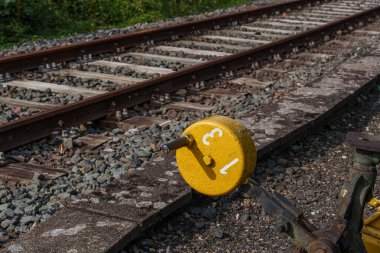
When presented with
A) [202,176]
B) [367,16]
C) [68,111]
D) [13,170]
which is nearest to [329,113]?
[68,111]

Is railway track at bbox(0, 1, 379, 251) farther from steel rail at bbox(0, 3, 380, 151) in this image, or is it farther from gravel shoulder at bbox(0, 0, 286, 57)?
gravel shoulder at bbox(0, 0, 286, 57)

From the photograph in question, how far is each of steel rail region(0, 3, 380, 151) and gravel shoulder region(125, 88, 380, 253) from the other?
5.71 ft

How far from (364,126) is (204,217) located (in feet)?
8.95

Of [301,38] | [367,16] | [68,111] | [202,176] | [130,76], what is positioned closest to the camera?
[202,176]

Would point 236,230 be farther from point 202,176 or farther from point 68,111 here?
point 68,111

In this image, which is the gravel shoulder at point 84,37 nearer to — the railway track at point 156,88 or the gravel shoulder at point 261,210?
the railway track at point 156,88

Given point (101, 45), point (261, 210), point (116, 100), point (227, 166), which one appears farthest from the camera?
point (101, 45)

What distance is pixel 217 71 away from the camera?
7.90 metres

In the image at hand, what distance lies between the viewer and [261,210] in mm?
4035

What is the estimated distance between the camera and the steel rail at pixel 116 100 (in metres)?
5.02

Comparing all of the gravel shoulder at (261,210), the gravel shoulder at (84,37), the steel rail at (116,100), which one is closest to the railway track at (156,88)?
the steel rail at (116,100)

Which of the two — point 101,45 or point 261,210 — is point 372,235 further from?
point 101,45

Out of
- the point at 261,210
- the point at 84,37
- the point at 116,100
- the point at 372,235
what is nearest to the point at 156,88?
the point at 116,100

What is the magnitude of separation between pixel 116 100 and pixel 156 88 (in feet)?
2.42
